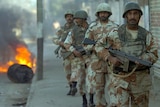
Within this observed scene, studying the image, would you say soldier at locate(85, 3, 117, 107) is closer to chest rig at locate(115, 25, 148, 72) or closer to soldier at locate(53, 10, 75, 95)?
chest rig at locate(115, 25, 148, 72)

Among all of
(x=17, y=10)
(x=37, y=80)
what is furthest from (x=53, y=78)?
(x=17, y=10)

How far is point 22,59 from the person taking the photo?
1830cm

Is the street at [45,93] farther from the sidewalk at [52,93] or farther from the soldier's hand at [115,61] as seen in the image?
the soldier's hand at [115,61]

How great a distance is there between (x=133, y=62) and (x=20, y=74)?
28.2 ft

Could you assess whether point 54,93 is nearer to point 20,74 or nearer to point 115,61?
point 20,74

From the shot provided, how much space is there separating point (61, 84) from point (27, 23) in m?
27.1

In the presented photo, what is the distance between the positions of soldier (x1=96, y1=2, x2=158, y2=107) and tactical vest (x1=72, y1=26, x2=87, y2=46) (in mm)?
2474

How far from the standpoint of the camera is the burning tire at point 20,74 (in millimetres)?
13040

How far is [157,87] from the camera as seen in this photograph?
7.96 meters

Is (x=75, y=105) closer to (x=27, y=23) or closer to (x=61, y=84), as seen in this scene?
(x=61, y=84)

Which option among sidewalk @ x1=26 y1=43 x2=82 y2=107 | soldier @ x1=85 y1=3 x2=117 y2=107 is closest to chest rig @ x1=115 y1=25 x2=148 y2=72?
soldier @ x1=85 y1=3 x2=117 y2=107

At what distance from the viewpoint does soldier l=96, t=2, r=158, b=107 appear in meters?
4.89

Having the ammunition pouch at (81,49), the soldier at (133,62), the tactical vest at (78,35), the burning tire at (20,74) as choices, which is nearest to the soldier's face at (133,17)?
the soldier at (133,62)

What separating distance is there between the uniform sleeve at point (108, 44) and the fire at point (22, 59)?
38.0 ft
